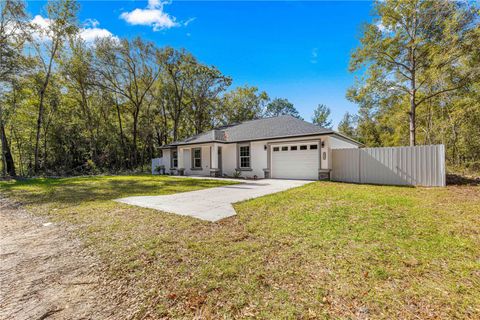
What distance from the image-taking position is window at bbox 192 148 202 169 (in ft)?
51.8

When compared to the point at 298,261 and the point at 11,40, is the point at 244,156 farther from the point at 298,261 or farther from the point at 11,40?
the point at 11,40

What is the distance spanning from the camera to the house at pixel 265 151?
11.2 meters

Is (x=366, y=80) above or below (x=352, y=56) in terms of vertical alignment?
below

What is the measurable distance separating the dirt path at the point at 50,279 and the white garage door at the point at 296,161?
1039 cm

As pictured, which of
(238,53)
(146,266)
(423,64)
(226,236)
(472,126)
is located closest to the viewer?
(146,266)

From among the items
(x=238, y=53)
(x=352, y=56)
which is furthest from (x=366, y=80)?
(x=238, y=53)

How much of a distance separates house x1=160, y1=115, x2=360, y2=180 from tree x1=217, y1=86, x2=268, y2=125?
1177 centimetres

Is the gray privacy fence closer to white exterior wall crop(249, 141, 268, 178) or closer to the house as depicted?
the house

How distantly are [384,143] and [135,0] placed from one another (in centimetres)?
2914

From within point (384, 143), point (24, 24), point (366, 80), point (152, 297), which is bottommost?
point (152, 297)

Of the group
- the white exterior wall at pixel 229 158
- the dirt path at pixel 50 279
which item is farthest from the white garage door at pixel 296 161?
the dirt path at pixel 50 279

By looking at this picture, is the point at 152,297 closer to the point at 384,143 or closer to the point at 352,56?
the point at 352,56

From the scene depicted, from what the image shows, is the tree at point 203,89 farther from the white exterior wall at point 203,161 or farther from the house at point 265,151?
the white exterior wall at point 203,161

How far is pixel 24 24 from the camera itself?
13734 mm
